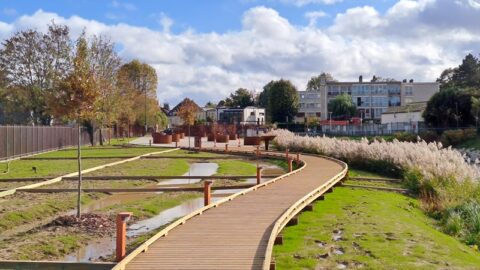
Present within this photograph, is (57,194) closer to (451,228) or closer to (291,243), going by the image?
(291,243)

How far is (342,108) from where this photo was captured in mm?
117875

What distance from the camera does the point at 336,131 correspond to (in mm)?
83625

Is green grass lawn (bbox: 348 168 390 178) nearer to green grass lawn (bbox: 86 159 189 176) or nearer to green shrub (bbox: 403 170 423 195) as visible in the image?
green shrub (bbox: 403 170 423 195)

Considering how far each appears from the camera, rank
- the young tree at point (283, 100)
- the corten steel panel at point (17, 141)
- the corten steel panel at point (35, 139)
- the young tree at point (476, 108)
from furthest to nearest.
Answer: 1. the young tree at point (283, 100)
2. the young tree at point (476, 108)
3. the corten steel panel at point (35, 139)
4. the corten steel panel at point (17, 141)

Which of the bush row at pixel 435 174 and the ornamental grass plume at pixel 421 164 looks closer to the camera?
the bush row at pixel 435 174

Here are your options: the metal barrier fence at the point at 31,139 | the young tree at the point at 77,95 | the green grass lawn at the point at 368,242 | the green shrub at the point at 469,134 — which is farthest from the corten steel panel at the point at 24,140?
the green shrub at the point at 469,134

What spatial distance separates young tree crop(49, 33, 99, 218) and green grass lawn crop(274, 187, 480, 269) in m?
6.38

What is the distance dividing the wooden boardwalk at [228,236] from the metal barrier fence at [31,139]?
909 inches

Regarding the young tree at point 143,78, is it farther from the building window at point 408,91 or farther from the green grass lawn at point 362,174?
the green grass lawn at point 362,174

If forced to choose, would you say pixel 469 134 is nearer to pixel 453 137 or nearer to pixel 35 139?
pixel 453 137

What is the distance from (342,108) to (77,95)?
105273mm

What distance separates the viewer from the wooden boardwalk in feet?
29.3

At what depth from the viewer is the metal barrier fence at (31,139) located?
3561 centimetres

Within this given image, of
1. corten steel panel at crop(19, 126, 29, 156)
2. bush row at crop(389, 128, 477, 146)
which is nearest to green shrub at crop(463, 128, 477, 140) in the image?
bush row at crop(389, 128, 477, 146)
